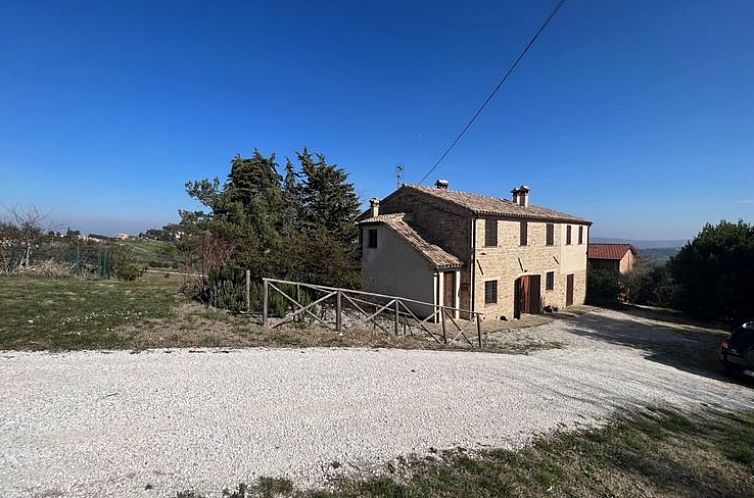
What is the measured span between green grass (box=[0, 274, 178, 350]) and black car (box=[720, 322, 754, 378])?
49.4ft

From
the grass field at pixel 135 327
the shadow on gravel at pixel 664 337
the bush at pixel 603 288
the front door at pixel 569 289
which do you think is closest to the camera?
the grass field at pixel 135 327

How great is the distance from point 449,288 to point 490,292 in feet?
8.14

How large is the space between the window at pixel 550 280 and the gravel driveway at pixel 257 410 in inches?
547

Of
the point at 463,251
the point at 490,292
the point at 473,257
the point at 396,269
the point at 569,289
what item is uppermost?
the point at 463,251

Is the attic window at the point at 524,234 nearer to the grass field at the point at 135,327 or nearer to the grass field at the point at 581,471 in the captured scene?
the grass field at the point at 135,327

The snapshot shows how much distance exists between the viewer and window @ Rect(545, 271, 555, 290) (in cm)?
2138

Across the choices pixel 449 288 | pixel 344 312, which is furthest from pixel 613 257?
pixel 344 312

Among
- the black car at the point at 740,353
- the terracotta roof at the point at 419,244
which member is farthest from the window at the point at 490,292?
the black car at the point at 740,353

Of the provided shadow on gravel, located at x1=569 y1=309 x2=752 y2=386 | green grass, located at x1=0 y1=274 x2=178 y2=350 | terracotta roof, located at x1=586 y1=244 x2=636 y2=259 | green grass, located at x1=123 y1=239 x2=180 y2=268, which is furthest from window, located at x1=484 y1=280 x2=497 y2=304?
green grass, located at x1=123 y1=239 x2=180 y2=268

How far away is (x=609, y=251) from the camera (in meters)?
30.8

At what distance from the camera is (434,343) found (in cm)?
1009

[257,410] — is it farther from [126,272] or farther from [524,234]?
[126,272]

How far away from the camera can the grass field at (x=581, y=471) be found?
3.00 meters

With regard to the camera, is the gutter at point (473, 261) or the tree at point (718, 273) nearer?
the gutter at point (473, 261)
